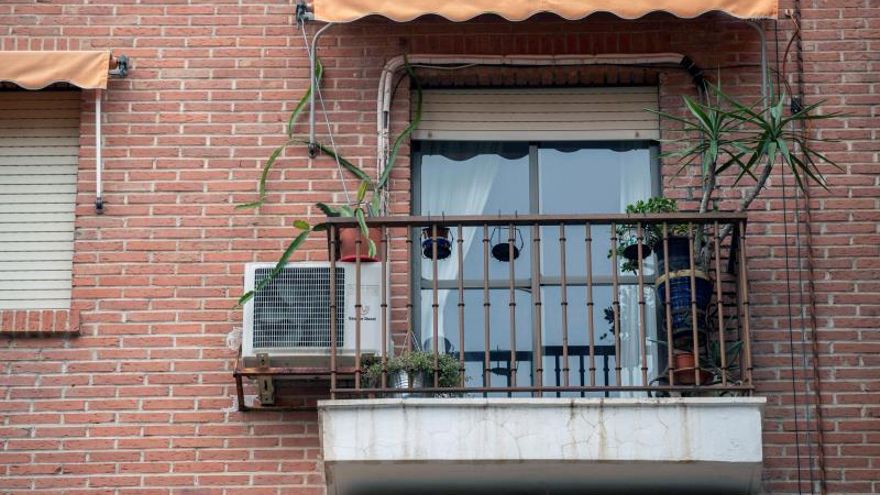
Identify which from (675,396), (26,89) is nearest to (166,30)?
(26,89)

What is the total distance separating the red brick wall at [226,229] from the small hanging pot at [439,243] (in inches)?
9.2

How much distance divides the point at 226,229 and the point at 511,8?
2018 millimetres

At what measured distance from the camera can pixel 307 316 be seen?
9.38 meters

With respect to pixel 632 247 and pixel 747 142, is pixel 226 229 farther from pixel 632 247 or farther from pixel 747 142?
pixel 747 142

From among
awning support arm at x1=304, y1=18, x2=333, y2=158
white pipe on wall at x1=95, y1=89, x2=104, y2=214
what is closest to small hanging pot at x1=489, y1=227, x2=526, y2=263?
awning support arm at x1=304, y1=18, x2=333, y2=158

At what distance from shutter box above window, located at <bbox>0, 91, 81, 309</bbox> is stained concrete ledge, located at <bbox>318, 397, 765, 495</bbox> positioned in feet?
6.97

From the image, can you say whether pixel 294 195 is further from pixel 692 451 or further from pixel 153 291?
pixel 692 451

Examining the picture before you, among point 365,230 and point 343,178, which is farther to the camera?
point 343,178

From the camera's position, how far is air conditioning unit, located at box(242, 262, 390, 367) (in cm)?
935

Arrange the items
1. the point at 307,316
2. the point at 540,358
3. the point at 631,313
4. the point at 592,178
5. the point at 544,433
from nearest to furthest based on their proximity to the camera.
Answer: the point at 544,433 → the point at 540,358 → the point at 307,316 → the point at 631,313 → the point at 592,178

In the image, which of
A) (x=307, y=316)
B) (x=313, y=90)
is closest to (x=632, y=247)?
(x=307, y=316)

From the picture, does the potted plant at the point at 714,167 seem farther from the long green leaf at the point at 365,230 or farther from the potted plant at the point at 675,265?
the long green leaf at the point at 365,230

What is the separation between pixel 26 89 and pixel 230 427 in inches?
93.2

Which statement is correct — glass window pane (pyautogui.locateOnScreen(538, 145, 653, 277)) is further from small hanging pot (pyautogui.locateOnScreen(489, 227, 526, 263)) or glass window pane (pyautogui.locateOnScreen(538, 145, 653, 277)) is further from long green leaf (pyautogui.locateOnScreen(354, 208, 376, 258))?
long green leaf (pyautogui.locateOnScreen(354, 208, 376, 258))
